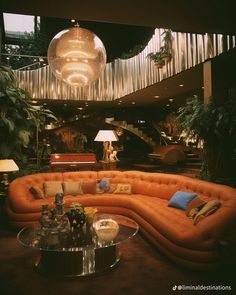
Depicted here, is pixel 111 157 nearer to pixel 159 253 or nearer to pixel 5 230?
pixel 5 230

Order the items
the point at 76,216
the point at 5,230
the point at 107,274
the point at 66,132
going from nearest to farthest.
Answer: the point at 107,274
the point at 76,216
the point at 5,230
the point at 66,132

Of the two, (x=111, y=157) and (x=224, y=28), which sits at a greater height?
(x=224, y=28)

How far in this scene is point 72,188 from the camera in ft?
17.3

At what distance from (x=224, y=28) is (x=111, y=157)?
4.70 m

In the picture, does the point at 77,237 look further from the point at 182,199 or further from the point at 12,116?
the point at 12,116

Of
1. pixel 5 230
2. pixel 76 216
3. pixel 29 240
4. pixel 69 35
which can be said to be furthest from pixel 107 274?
pixel 69 35

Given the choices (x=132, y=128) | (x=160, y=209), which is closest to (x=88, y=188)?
(x=160, y=209)

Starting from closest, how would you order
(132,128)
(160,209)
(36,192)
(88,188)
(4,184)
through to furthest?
(160,209) < (36,192) < (4,184) < (88,188) < (132,128)

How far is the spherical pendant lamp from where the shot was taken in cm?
327

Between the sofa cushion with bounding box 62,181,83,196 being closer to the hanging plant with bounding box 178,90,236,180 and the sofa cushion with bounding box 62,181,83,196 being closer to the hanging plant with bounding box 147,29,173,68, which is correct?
the hanging plant with bounding box 178,90,236,180

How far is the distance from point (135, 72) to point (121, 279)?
8576 millimetres

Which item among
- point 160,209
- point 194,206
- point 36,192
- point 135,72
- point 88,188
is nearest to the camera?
point 194,206

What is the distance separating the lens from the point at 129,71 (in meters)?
11.0

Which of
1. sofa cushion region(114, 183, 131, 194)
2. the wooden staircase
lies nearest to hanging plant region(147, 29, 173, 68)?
sofa cushion region(114, 183, 131, 194)
